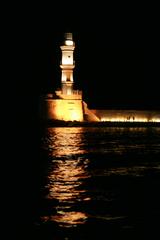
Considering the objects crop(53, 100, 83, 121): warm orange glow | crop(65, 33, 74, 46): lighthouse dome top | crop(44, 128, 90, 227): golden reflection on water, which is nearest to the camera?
crop(44, 128, 90, 227): golden reflection on water

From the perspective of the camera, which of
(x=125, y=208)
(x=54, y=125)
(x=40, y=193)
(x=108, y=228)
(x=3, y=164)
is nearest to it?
(x=108, y=228)

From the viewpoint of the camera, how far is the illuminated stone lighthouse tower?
52750mm

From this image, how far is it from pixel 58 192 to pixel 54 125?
139 ft

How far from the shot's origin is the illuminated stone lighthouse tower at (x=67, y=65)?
52.8 metres

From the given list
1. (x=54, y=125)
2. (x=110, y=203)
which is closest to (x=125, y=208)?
(x=110, y=203)

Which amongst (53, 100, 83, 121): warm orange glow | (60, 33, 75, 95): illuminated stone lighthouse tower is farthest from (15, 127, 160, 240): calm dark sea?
(60, 33, 75, 95): illuminated stone lighthouse tower

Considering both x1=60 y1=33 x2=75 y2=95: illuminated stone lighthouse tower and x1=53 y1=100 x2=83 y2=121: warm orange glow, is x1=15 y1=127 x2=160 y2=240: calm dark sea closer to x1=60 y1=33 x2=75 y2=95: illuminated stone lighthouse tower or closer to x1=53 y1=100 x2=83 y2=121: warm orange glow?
x1=53 y1=100 x2=83 y2=121: warm orange glow

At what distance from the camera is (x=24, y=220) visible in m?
9.01

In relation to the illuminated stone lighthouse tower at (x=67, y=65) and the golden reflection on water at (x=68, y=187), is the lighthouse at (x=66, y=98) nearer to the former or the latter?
the illuminated stone lighthouse tower at (x=67, y=65)

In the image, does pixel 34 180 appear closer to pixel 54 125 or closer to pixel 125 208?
pixel 125 208

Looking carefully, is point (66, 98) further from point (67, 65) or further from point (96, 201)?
point (96, 201)

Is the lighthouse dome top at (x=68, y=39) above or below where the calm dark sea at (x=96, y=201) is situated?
above

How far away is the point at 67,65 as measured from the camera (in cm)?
5284

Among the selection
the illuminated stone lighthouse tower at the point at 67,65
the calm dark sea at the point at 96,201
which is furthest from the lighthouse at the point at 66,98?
the calm dark sea at the point at 96,201
